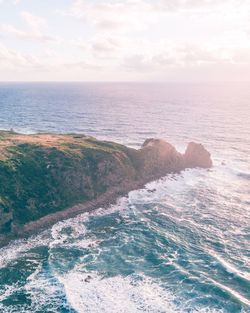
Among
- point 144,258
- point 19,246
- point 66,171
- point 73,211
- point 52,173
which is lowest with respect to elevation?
point 19,246

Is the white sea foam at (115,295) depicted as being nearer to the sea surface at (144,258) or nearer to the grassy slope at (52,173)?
the sea surface at (144,258)

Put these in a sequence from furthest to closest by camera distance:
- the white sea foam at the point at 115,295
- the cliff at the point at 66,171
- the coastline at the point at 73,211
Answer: the cliff at the point at 66,171 < the coastline at the point at 73,211 < the white sea foam at the point at 115,295

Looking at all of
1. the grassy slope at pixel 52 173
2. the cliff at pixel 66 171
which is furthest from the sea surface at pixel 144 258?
the grassy slope at pixel 52 173

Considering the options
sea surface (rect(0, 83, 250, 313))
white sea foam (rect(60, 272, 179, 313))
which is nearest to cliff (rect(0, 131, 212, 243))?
sea surface (rect(0, 83, 250, 313))

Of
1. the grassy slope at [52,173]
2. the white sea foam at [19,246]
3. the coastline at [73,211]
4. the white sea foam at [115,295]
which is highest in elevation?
the grassy slope at [52,173]

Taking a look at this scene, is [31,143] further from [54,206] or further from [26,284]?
[26,284]

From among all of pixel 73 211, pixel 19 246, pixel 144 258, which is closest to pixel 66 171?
pixel 73 211

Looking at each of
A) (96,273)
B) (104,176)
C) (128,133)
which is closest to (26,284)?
(96,273)

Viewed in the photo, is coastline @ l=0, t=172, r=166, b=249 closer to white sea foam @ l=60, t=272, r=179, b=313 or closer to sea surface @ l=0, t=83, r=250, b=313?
sea surface @ l=0, t=83, r=250, b=313

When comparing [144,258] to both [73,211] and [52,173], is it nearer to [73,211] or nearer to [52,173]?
[73,211]
